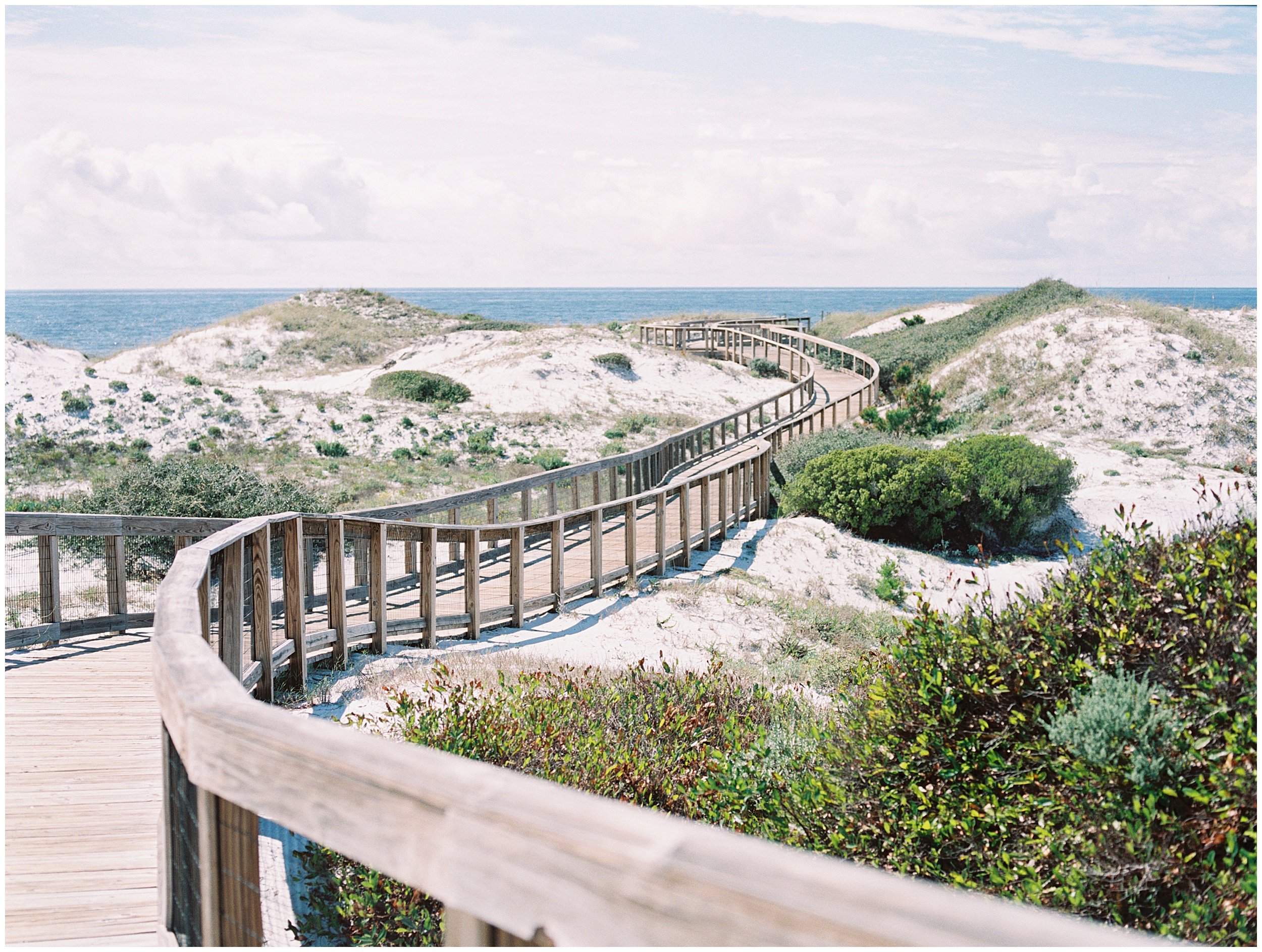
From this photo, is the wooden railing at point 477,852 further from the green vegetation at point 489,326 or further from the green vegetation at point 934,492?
the green vegetation at point 489,326

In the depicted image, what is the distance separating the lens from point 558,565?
33.4ft

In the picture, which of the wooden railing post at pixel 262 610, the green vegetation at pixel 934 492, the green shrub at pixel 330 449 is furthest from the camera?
the green shrub at pixel 330 449

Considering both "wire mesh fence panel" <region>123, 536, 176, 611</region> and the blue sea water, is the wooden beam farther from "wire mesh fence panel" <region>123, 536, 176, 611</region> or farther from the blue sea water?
the blue sea water

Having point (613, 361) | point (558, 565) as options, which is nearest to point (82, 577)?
point (558, 565)

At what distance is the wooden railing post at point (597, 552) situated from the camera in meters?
10.7

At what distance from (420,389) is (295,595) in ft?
71.0

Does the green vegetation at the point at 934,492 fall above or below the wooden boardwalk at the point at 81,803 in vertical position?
below

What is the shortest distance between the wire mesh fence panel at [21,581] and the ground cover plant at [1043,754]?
6.16 metres

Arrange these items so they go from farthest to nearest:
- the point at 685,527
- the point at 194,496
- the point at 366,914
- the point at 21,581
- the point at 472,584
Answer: the point at 685,527 < the point at 194,496 < the point at 21,581 < the point at 472,584 < the point at 366,914

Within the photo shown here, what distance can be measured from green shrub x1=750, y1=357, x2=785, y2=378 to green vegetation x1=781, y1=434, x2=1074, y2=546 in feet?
62.9

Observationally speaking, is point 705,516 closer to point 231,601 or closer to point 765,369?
point 231,601

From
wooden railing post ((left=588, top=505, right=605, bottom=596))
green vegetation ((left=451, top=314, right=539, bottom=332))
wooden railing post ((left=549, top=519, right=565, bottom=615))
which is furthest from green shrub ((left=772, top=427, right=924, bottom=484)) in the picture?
green vegetation ((left=451, top=314, right=539, bottom=332))


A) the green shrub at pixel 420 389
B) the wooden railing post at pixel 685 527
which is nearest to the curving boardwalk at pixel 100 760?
the wooden railing post at pixel 685 527

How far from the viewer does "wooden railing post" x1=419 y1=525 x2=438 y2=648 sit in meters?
8.20
